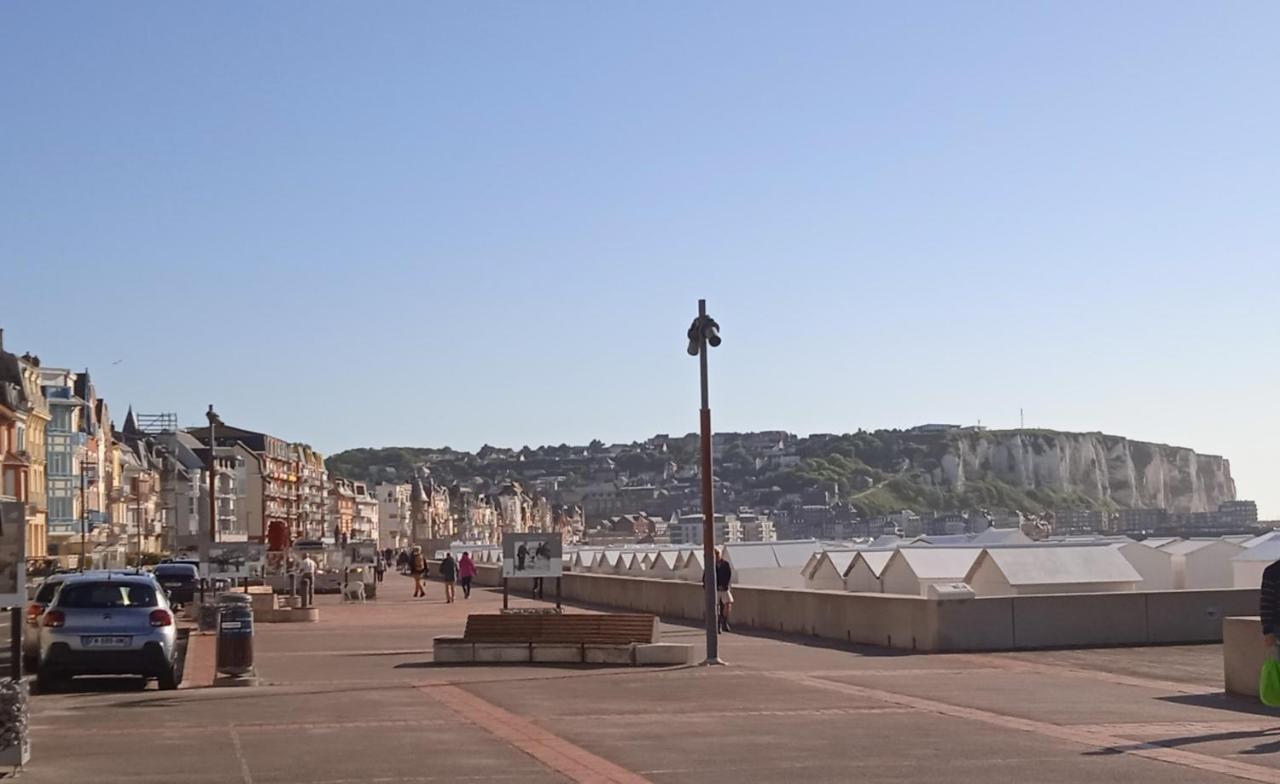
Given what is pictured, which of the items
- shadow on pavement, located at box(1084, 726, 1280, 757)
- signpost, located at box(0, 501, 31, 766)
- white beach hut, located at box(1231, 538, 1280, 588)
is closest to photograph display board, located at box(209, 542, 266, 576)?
white beach hut, located at box(1231, 538, 1280, 588)

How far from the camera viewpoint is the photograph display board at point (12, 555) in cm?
1438

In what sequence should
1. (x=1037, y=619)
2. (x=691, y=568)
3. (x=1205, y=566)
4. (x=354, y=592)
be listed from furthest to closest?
1. (x=691, y=568)
2. (x=354, y=592)
3. (x=1205, y=566)
4. (x=1037, y=619)

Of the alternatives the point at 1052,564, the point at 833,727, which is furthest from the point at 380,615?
the point at 833,727

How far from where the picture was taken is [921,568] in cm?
3800

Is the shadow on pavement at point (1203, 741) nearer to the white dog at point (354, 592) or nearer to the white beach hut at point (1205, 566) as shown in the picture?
the white beach hut at point (1205, 566)

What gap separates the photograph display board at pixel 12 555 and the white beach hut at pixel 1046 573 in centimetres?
2068

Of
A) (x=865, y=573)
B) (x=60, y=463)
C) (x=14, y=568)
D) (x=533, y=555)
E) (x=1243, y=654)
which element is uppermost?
(x=60, y=463)

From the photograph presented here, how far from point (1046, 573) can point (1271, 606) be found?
17405 mm

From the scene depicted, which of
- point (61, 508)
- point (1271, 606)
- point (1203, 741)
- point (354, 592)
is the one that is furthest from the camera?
point (61, 508)

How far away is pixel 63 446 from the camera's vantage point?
103 meters

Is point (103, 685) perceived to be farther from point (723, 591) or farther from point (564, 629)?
point (723, 591)

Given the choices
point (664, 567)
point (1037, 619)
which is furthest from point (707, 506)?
point (664, 567)

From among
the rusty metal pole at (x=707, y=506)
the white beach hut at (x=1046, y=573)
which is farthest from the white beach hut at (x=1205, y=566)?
the rusty metal pole at (x=707, y=506)

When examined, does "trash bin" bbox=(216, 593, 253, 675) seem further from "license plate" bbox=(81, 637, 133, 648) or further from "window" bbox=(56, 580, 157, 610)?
"license plate" bbox=(81, 637, 133, 648)
